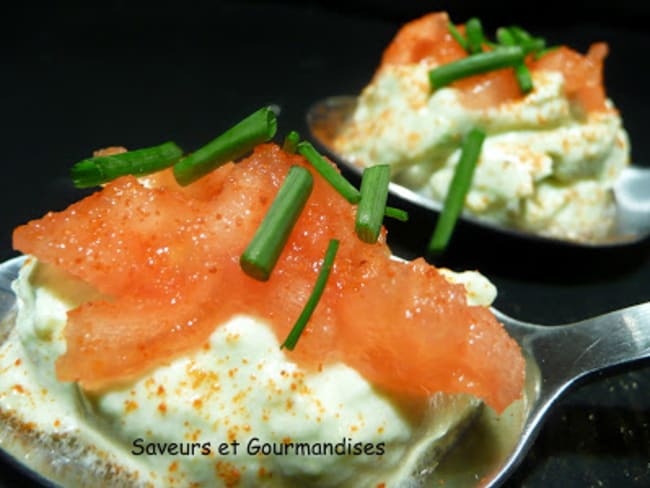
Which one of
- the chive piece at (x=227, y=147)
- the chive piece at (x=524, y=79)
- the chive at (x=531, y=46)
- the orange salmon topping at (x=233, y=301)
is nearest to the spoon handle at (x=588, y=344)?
the orange salmon topping at (x=233, y=301)

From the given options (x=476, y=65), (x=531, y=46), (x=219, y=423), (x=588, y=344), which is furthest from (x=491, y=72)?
(x=219, y=423)

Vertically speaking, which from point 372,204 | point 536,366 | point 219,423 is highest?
point 372,204

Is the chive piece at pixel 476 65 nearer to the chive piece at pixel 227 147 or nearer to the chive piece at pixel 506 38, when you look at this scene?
the chive piece at pixel 506 38

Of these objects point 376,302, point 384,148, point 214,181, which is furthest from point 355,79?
point 376,302

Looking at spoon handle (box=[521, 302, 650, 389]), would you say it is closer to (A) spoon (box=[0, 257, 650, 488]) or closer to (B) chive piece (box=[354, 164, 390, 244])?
(A) spoon (box=[0, 257, 650, 488])

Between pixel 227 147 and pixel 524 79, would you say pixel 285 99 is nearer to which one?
pixel 524 79

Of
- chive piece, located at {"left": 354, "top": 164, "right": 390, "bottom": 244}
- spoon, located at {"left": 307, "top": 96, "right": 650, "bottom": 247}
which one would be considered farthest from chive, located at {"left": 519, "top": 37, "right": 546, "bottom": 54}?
chive piece, located at {"left": 354, "top": 164, "right": 390, "bottom": 244}
